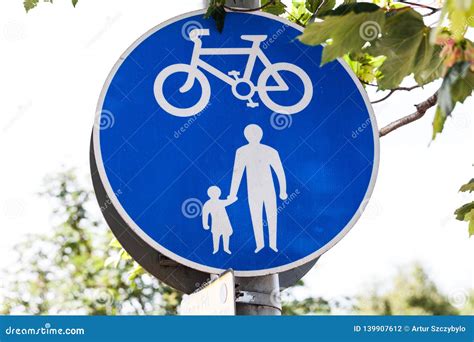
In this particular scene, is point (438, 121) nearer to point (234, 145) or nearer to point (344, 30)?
point (344, 30)

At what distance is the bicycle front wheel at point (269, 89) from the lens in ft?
7.32

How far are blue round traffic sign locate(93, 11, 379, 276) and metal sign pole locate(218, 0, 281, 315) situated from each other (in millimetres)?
78

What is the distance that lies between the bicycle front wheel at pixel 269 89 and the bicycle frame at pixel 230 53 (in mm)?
12

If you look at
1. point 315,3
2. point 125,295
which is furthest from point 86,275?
point 315,3

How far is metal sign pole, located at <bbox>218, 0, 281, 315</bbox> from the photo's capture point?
217cm

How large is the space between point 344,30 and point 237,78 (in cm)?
71

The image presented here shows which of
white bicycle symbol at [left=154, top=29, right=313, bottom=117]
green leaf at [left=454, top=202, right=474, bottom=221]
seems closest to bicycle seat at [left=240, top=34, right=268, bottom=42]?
white bicycle symbol at [left=154, top=29, right=313, bottom=117]

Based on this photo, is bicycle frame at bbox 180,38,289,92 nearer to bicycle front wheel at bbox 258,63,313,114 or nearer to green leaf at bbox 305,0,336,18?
bicycle front wheel at bbox 258,63,313,114

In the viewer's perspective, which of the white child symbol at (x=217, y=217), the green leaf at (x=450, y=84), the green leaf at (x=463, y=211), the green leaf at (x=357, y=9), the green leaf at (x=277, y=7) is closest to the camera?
the green leaf at (x=450, y=84)

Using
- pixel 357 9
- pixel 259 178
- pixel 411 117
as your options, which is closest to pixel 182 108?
pixel 259 178

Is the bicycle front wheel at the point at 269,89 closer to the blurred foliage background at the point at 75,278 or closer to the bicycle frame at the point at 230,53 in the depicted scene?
the bicycle frame at the point at 230,53

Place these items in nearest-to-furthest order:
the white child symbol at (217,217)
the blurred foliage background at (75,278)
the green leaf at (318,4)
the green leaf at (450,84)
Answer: the green leaf at (450,84) → the white child symbol at (217,217) → the green leaf at (318,4) → the blurred foliage background at (75,278)

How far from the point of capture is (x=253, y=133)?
220cm

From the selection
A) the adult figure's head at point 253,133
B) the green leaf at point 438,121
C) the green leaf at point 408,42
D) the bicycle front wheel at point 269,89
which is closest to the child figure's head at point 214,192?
Answer: the adult figure's head at point 253,133
